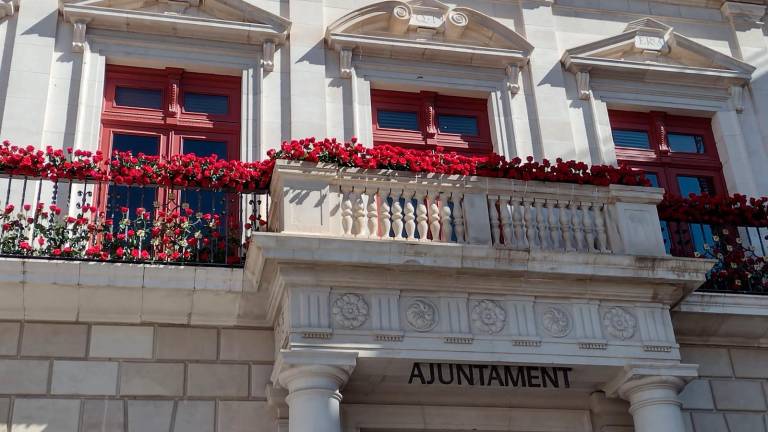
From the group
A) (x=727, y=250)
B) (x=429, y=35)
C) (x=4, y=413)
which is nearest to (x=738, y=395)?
(x=727, y=250)

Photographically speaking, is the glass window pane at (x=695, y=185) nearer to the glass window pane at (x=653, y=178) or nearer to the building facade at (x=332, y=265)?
the building facade at (x=332, y=265)

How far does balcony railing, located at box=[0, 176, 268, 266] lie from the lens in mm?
11820

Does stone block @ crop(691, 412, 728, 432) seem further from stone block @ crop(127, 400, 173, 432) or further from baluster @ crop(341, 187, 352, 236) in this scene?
stone block @ crop(127, 400, 173, 432)

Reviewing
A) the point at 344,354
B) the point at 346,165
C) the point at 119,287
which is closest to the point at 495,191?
the point at 346,165

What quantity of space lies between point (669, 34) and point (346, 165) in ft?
24.7

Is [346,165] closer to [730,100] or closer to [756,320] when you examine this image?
[756,320]

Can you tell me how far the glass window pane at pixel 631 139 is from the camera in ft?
52.6

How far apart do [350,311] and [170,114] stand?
194 inches

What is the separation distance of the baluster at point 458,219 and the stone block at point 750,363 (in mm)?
4344

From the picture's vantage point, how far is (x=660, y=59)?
16719 millimetres

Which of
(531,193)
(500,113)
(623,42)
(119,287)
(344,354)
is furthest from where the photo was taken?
(623,42)

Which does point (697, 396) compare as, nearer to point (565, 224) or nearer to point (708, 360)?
point (708, 360)

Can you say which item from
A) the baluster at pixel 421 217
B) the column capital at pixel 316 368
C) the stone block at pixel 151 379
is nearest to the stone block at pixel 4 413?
the stone block at pixel 151 379

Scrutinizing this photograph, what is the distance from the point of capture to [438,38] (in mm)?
15906
